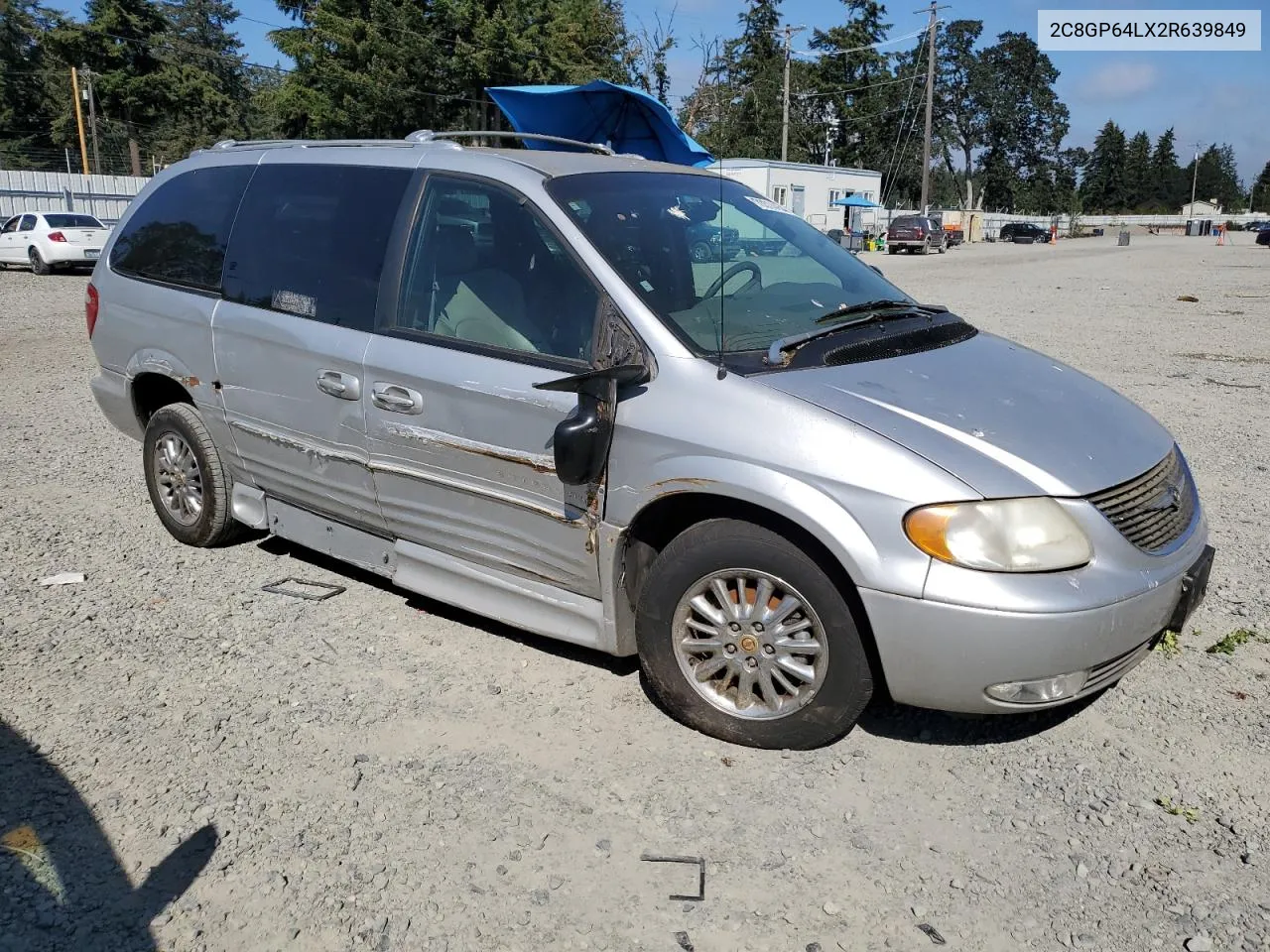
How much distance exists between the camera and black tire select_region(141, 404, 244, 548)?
16.6ft

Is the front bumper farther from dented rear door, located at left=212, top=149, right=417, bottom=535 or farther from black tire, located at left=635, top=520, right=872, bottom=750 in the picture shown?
dented rear door, located at left=212, top=149, right=417, bottom=535

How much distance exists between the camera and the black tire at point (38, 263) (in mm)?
23422

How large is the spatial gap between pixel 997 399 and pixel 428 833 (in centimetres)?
225

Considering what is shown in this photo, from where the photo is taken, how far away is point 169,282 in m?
5.12

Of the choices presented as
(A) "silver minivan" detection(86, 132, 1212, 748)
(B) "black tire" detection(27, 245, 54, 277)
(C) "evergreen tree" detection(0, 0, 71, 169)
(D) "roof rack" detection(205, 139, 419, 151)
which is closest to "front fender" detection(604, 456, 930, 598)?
(A) "silver minivan" detection(86, 132, 1212, 748)

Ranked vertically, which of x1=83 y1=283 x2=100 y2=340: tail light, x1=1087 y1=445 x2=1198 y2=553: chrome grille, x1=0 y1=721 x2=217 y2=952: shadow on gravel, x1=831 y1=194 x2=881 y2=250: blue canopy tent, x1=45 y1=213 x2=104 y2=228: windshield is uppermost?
x1=831 y1=194 x2=881 y2=250: blue canopy tent

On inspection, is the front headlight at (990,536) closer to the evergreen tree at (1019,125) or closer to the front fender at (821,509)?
the front fender at (821,509)

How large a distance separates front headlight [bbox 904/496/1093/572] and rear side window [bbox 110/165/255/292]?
11.6ft

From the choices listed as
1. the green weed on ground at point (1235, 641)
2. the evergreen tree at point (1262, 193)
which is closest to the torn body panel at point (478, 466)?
the green weed on ground at point (1235, 641)

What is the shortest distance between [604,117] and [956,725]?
5.59m

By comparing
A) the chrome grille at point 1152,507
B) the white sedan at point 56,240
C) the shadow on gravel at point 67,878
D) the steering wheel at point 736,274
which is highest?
the white sedan at point 56,240

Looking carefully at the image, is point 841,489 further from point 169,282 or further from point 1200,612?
point 169,282

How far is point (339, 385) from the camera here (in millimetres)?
4180

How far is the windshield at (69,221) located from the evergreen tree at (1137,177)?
12482 cm
